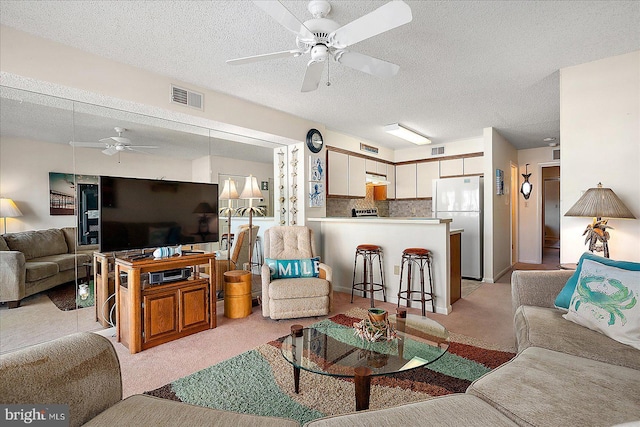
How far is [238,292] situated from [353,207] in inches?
125

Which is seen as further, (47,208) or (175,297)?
(175,297)

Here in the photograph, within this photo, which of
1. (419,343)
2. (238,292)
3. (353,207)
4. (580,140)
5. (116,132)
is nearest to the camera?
(419,343)

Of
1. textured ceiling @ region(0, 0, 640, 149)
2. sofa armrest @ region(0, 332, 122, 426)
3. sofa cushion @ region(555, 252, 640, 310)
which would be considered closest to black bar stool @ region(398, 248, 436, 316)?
sofa cushion @ region(555, 252, 640, 310)

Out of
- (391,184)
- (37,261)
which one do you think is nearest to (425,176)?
(391,184)

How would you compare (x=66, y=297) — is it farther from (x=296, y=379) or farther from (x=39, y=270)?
(x=296, y=379)

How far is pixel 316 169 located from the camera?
483cm

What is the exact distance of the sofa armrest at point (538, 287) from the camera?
91.2 inches

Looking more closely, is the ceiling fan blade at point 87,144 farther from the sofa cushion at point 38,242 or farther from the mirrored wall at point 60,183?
the sofa cushion at point 38,242

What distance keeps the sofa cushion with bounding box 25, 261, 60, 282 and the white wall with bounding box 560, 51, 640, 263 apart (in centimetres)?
477

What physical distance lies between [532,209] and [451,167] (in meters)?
2.27

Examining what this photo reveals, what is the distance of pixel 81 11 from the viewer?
2.08m

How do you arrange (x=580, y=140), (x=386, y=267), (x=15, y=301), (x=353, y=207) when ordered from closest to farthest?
(x=15, y=301)
(x=580, y=140)
(x=386, y=267)
(x=353, y=207)

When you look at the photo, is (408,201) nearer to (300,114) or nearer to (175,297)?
(300,114)

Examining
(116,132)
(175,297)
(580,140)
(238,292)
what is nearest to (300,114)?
(116,132)
